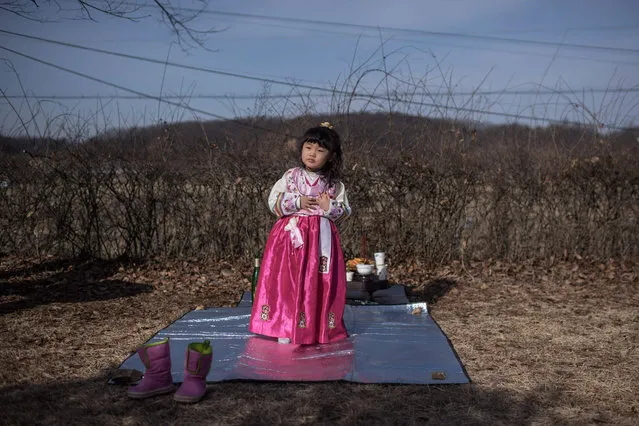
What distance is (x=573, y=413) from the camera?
3.31m

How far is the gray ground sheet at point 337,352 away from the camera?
3861 millimetres

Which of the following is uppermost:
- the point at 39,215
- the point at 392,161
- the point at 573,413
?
the point at 392,161

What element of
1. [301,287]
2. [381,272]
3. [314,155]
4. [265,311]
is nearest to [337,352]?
[301,287]

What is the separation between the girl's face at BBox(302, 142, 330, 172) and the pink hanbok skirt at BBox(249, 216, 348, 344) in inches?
15.3

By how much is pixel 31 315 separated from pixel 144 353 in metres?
2.67

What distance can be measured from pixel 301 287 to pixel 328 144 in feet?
3.42

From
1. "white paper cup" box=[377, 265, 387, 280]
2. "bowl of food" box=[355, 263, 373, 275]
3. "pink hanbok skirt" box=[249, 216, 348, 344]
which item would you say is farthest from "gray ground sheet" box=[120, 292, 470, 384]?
"white paper cup" box=[377, 265, 387, 280]

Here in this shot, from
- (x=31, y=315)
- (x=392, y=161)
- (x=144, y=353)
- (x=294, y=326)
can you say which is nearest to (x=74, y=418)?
(x=144, y=353)

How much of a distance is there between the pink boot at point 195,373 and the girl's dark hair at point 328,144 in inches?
69.1

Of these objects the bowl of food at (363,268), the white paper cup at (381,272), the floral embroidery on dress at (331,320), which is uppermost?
the bowl of food at (363,268)

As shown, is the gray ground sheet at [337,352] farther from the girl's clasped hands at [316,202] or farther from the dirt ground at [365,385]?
the girl's clasped hands at [316,202]

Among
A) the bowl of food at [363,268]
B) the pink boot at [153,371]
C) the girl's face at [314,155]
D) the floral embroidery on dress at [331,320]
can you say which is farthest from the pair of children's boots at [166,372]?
the bowl of food at [363,268]

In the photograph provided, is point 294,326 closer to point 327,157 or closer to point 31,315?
point 327,157

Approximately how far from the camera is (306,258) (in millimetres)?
4605
